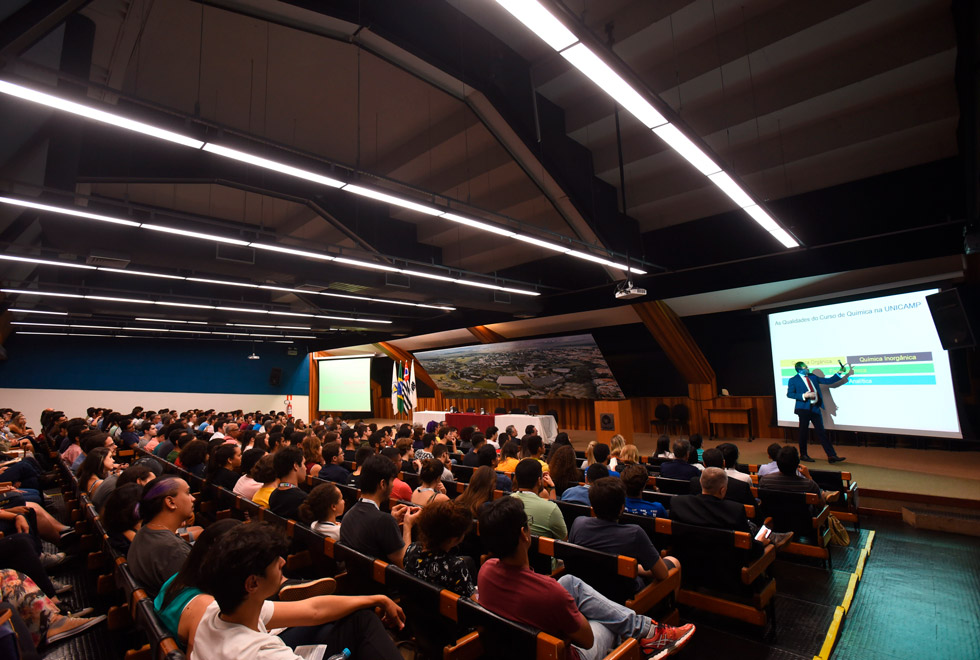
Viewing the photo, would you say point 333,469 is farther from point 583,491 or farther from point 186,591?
point 186,591

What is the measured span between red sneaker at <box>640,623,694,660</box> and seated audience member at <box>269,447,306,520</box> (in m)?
2.36

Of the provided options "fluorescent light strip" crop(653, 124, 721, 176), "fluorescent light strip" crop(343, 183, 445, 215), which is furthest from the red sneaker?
"fluorescent light strip" crop(343, 183, 445, 215)

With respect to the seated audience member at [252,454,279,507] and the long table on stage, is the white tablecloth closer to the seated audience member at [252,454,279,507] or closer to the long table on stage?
the long table on stage

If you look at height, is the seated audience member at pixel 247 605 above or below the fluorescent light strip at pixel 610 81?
below

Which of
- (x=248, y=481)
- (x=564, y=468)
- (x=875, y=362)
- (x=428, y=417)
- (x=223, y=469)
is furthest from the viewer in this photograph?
(x=428, y=417)

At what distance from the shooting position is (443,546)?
205 centimetres

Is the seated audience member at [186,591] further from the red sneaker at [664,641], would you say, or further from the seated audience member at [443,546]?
the red sneaker at [664,641]

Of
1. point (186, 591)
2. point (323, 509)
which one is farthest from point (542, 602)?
point (323, 509)

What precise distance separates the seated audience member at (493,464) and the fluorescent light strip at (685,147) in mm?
3165

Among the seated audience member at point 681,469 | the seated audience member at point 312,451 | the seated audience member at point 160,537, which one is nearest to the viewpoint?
the seated audience member at point 160,537

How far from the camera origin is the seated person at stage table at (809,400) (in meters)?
7.06

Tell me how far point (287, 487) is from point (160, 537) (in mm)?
1229

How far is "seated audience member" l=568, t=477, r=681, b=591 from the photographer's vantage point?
2.35 meters

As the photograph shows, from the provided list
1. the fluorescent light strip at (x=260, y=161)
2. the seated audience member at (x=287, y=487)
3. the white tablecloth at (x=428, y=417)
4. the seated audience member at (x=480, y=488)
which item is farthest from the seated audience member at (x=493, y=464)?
the white tablecloth at (x=428, y=417)
